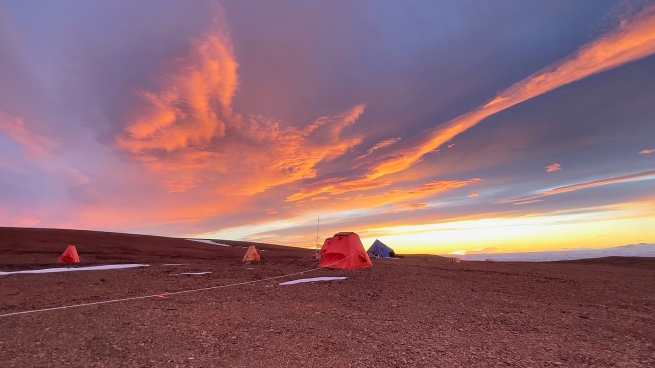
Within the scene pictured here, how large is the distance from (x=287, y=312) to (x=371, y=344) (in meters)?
3.23

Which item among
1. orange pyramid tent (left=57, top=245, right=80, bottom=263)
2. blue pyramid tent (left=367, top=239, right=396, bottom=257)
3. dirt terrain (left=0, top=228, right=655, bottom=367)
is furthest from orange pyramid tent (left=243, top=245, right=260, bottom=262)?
dirt terrain (left=0, top=228, right=655, bottom=367)

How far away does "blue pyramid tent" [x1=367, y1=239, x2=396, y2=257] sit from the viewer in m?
38.4

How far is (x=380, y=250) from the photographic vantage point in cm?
3884

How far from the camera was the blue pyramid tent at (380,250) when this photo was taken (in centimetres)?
3841

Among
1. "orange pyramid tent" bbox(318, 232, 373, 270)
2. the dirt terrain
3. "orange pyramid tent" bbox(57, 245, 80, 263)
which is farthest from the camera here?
"orange pyramid tent" bbox(57, 245, 80, 263)

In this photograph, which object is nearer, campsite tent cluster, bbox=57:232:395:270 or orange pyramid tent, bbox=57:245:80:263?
campsite tent cluster, bbox=57:232:395:270

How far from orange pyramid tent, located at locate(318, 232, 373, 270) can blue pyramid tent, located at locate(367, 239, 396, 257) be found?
18112 mm

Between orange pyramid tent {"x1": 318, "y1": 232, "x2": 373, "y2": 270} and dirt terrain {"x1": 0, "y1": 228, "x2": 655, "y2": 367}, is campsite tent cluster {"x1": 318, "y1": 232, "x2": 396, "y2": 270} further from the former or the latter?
dirt terrain {"x1": 0, "y1": 228, "x2": 655, "y2": 367}

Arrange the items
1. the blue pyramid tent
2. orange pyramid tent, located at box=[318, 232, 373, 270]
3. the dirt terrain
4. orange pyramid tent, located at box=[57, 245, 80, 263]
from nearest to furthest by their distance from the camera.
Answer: the dirt terrain
orange pyramid tent, located at box=[318, 232, 373, 270]
orange pyramid tent, located at box=[57, 245, 80, 263]
the blue pyramid tent

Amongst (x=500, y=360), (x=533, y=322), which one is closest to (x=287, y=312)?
(x=500, y=360)

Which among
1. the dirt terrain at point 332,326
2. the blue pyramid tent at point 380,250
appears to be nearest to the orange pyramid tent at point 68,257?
the dirt terrain at point 332,326

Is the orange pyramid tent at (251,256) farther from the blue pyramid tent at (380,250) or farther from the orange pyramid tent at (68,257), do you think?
the blue pyramid tent at (380,250)

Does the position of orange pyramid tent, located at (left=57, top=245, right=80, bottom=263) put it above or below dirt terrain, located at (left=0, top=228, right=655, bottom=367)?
above

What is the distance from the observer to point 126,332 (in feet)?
22.9
